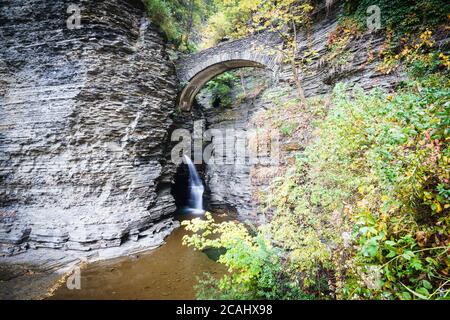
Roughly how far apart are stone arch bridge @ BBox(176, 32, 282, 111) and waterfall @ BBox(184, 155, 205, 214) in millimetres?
4113

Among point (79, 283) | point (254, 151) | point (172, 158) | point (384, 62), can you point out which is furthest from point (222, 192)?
point (384, 62)

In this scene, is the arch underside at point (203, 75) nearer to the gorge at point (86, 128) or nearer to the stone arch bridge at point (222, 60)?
the stone arch bridge at point (222, 60)

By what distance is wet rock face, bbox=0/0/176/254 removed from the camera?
861 centimetres

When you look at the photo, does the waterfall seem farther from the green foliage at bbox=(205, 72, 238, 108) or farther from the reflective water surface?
the reflective water surface

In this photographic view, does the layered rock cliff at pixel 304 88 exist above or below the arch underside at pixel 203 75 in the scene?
below

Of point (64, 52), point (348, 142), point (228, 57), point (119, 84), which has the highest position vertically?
point (228, 57)

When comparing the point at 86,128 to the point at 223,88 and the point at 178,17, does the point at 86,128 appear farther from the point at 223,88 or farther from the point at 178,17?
the point at 178,17

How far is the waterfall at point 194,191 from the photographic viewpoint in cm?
1455

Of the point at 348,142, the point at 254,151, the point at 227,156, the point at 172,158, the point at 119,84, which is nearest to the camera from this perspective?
the point at 348,142

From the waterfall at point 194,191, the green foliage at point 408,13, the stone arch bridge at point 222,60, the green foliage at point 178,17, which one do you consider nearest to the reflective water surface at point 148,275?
the waterfall at point 194,191

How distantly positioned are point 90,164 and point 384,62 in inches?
417

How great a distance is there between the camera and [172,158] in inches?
487

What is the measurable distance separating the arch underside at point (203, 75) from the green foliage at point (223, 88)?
133 centimetres

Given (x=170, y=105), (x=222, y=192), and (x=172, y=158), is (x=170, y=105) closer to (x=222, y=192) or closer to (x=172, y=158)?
(x=172, y=158)
